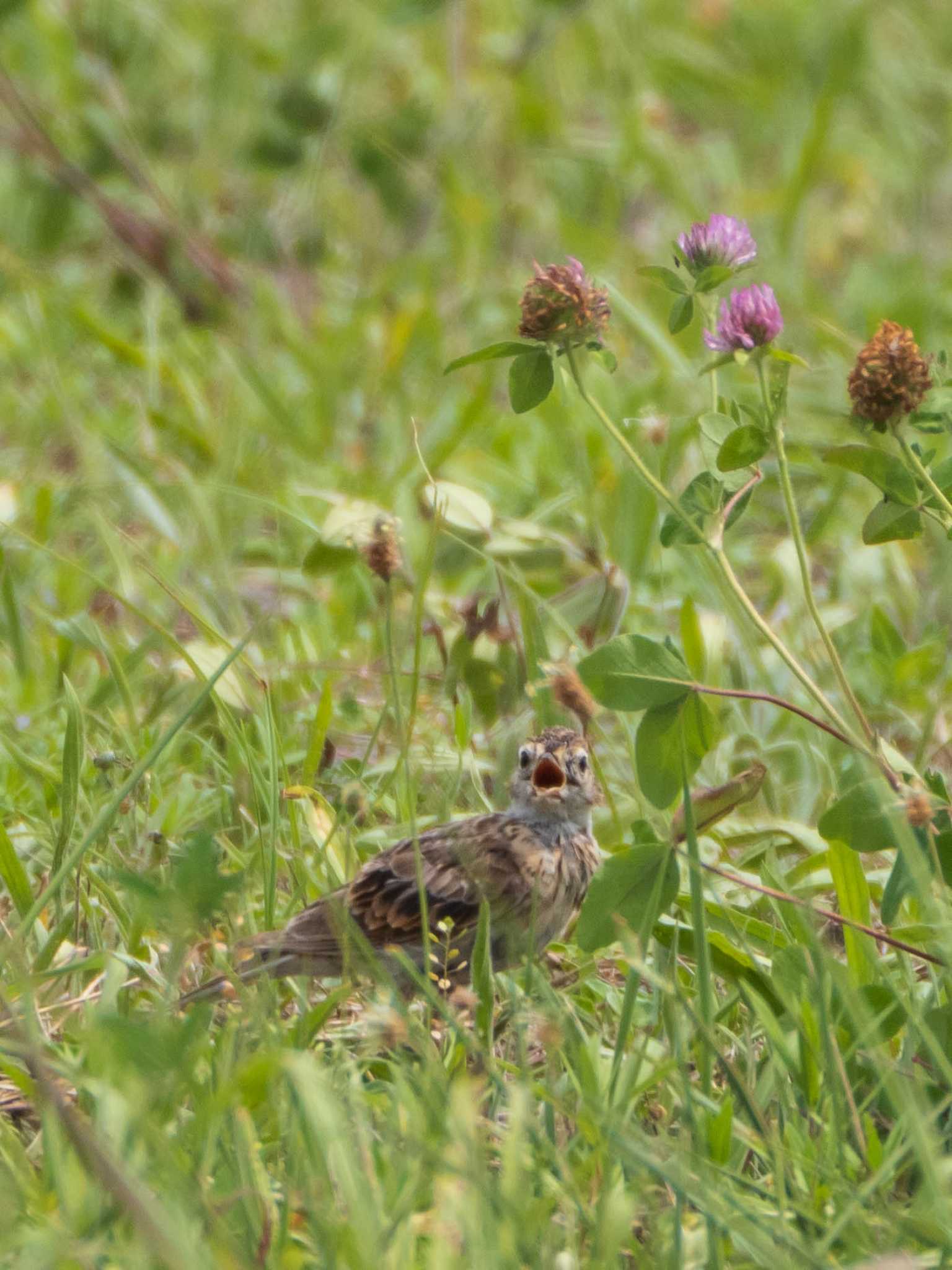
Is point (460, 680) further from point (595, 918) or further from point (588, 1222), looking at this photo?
point (588, 1222)

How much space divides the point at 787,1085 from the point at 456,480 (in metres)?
2.73

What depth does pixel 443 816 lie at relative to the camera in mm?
2852

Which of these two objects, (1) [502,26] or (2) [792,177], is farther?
(1) [502,26]

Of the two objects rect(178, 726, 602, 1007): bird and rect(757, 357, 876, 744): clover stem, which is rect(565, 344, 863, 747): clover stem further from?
rect(178, 726, 602, 1007): bird

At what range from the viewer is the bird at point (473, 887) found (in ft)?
7.68

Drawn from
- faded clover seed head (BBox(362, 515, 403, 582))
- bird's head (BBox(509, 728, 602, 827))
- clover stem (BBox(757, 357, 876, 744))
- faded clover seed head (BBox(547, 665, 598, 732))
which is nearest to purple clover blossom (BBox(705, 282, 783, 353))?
clover stem (BBox(757, 357, 876, 744))

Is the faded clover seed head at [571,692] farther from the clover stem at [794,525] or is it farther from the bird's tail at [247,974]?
the bird's tail at [247,974]

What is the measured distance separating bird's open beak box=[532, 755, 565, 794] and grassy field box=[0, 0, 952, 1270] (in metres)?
0.17

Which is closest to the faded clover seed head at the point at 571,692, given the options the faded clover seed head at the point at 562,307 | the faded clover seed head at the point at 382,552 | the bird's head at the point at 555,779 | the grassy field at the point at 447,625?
the grassy field at the point at 447,625

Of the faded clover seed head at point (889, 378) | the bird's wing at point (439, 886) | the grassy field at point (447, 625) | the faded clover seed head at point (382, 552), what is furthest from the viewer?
the faded clover seed head at point (382, 552)

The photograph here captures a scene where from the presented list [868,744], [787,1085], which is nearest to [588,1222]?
[787,1085]

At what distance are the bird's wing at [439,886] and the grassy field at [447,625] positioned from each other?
104mm

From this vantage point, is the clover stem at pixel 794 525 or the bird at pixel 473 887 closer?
the clover stem at pixel 794 525

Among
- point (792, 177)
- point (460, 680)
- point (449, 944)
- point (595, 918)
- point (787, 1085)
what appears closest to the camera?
point (787, 1085)
